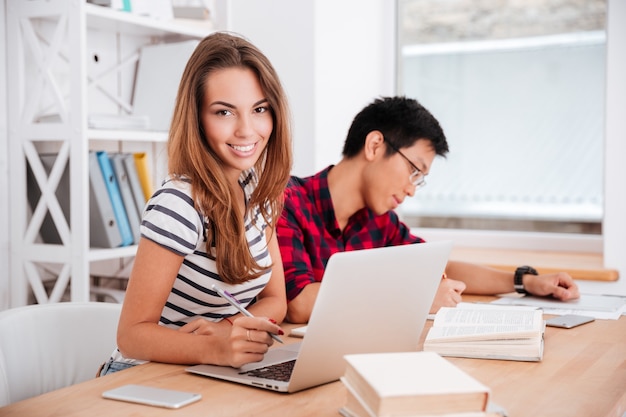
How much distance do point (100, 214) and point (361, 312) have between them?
1508mm

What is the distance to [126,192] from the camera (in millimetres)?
2498

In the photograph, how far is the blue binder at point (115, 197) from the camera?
2.42 m

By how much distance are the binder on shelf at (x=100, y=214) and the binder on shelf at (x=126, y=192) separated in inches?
2.6

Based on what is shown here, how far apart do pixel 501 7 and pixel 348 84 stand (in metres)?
0.75

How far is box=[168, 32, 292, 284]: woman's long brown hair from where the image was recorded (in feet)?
4.70

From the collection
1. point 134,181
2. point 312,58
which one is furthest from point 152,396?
point 312,58

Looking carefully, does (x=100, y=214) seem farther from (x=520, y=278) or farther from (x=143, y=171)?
(x=520, y=278)

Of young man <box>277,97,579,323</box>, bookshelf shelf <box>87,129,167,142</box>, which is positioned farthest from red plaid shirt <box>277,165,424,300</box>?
bookshelf shelf <box>87,129,167,142</box>

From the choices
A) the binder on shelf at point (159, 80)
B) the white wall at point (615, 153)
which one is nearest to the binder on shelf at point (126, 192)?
the binder on shelf at point (159, 80)

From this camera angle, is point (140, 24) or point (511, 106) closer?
point (140, 24)

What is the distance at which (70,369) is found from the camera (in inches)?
62.5

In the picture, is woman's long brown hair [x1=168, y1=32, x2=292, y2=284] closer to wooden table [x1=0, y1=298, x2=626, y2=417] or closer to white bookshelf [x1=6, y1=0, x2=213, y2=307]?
wooden table [x1=0, y1=298, x2=626, y2=417]

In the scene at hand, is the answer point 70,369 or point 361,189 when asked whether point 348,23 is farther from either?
point 70,369

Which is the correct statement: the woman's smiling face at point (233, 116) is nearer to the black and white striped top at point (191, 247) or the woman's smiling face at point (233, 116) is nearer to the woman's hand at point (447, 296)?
the black and white striped top at point (191, 247)
